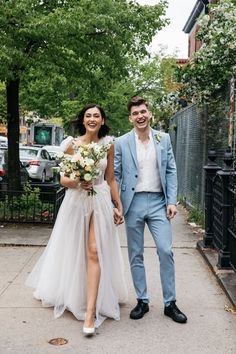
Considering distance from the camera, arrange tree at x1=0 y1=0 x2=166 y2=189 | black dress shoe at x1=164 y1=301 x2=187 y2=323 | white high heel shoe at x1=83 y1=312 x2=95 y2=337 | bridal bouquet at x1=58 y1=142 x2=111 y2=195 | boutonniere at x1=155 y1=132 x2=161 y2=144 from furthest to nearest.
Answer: tree at x1=0 y1=0 x2=166 y2=189 < boutonniere at x1=155 y1=132 x2=161 y2=144 < black dress shoe at x1=164 y1=301 x2=187 y2=323 < bridal bouquet at x1=58 y1=142 x2=111 y2=195 < white high heel shoe at x1=83 y1=312 x2=95 y2=337

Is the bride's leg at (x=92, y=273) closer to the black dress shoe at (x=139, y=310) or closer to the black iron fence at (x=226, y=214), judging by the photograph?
the black dress shoe at (x=139, y=310)

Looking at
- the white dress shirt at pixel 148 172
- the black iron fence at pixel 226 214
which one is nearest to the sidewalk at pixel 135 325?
the black iron fence at pixel 226 214

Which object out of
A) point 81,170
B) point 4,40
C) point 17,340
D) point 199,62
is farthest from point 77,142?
point 199,62

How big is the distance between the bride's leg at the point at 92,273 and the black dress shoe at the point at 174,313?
2.32ft

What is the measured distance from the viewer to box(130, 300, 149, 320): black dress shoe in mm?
4766

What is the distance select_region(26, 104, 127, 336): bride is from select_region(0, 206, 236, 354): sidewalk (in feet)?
0.57

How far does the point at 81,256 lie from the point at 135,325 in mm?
773

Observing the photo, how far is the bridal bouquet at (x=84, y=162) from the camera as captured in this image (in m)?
4.42

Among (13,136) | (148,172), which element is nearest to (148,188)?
(148,172)

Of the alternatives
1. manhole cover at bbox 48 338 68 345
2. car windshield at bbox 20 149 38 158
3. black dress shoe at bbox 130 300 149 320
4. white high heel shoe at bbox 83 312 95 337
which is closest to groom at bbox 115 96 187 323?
black dress shoe at bbox 130 300 149 320

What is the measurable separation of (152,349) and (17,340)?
1061 millimetres

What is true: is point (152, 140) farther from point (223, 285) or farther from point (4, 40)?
point (4, 40)

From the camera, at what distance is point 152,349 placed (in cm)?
407

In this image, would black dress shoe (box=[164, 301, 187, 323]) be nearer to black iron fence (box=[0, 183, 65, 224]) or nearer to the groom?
the groom
